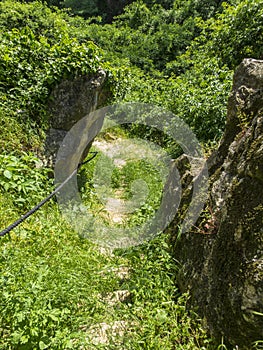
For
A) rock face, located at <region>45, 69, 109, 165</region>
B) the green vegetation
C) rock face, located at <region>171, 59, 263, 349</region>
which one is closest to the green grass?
the green vegetation

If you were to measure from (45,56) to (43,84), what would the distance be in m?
0.47

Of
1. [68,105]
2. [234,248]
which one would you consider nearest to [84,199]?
[68,105]

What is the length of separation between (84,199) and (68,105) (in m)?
1.44

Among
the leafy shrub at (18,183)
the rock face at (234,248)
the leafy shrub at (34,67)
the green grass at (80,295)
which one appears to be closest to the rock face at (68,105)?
the leafy shrub at (34,67)

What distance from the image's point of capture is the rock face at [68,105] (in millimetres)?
4074

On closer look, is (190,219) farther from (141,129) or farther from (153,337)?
(141,129)

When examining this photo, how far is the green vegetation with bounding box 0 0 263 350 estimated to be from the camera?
1.69 meters

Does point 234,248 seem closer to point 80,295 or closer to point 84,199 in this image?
point 80,295

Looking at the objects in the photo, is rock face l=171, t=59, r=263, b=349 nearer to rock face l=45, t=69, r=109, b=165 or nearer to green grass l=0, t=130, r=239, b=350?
green grass l=0, t=130, r=239, b=350

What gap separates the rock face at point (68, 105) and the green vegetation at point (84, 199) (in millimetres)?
117

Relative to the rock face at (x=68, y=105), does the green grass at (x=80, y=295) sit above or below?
below

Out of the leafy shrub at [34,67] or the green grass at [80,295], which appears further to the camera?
the leafy shrub at [34,67]

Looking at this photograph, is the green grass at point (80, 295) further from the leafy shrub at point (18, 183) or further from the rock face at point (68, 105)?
the rock face at point (68, 105)

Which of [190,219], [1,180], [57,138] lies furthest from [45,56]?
[190,219]
